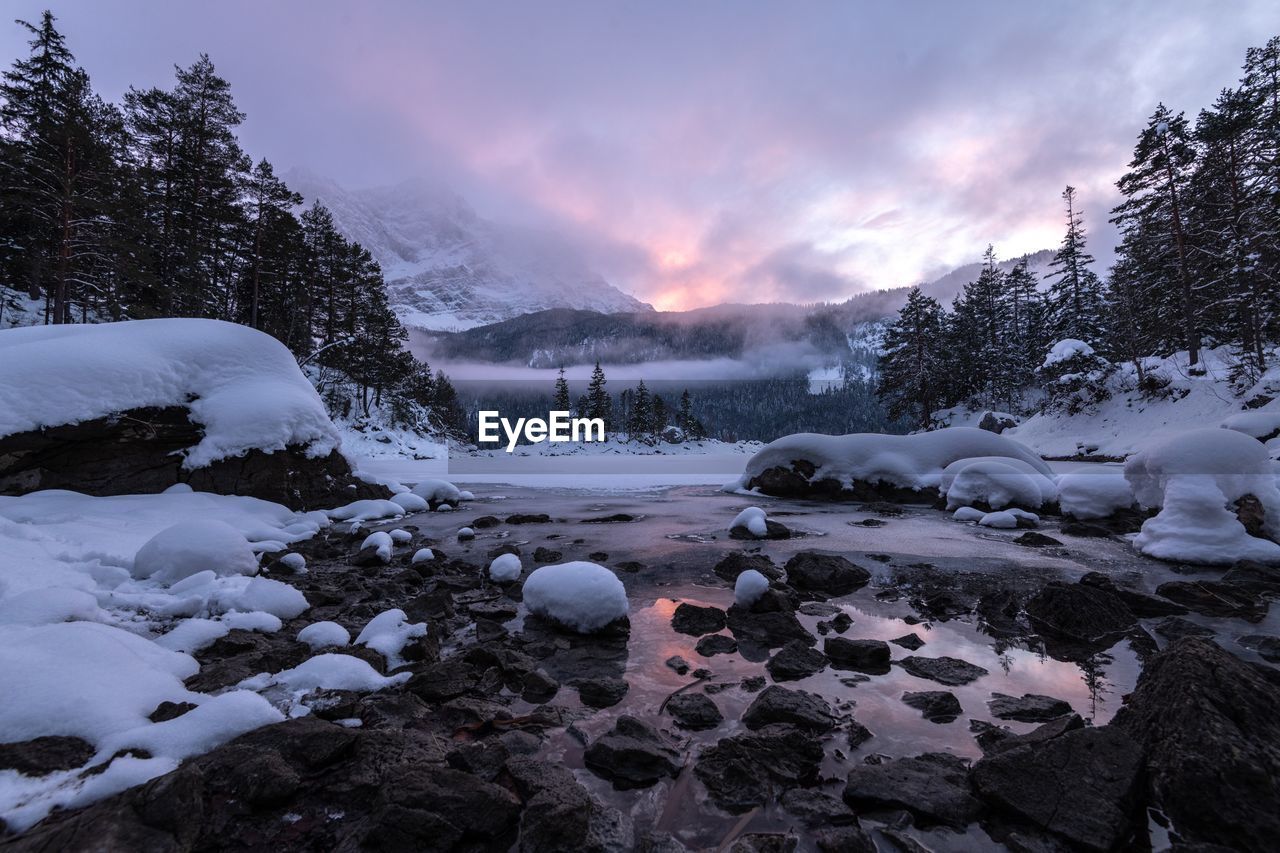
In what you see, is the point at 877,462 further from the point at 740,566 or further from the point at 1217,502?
the point at 740,566

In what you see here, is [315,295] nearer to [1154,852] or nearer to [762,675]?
[762,675]

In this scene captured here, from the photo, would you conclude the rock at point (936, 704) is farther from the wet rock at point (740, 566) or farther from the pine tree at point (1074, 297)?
the pine tree at point (1074, 297)

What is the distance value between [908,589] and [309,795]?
7.82 metres

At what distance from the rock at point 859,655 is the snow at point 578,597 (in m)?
2.45

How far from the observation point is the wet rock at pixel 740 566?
8352 mm

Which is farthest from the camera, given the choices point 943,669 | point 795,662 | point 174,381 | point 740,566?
point 174,381

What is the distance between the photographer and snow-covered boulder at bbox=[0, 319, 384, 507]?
9.93 m

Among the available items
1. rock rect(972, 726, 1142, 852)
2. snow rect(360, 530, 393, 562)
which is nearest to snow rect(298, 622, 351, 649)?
snow rect(360, 530, 393, 562)

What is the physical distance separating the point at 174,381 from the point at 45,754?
12.6 metres

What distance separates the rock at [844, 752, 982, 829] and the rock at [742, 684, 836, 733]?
21.3 inches

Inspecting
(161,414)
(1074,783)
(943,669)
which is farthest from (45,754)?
(161,414)

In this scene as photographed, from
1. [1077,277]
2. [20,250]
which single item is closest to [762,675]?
[20,250]

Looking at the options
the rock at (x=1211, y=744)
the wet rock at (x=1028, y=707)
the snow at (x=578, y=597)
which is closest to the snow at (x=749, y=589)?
the snow at (x=578, y=597)

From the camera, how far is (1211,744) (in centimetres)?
280
